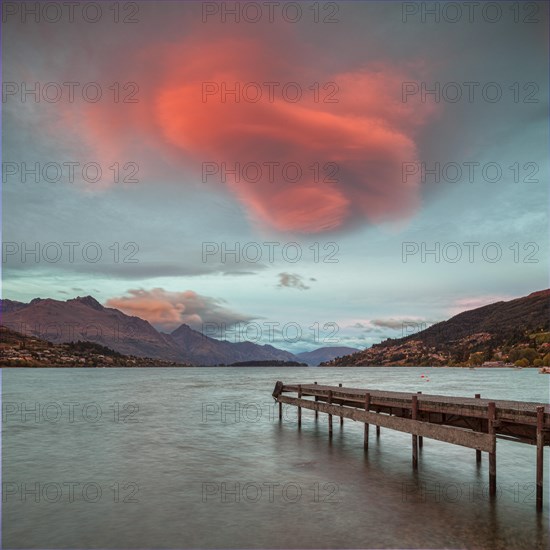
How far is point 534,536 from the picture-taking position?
1553 cm

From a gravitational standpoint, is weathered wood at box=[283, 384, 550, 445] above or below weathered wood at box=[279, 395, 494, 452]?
above

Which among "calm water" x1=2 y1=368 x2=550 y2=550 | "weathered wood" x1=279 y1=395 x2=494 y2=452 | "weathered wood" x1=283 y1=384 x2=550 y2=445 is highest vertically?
"weathered wood" x1=283 y1=384 x2=550 y2=445

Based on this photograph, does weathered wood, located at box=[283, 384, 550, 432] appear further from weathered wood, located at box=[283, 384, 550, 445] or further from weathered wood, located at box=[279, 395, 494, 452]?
weathered wood, located at box=[279, 395, 494, 452]

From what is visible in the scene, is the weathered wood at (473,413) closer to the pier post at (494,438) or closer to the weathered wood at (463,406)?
the weathered wood at (463,406)

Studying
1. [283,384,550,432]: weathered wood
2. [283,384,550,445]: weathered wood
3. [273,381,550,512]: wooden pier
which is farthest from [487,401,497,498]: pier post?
[283,384,550,432]: weathered wood

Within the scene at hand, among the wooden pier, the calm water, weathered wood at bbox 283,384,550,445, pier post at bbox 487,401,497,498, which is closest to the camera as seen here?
the calm water

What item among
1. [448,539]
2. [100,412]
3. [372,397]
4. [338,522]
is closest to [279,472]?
[372,397]

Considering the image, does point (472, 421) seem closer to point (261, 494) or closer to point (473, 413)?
point (473, 413)

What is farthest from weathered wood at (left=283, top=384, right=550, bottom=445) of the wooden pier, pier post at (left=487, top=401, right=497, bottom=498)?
pier post at (left=487, top=401, right=497, bottom=498)

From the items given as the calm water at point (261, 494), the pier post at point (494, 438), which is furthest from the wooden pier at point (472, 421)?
the calm water at point (261, 494)

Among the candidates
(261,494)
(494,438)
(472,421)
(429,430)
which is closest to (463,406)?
(472,421)

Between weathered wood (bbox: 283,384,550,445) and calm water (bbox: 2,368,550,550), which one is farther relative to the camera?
weathered wood (bbox: 283,384,550,445)

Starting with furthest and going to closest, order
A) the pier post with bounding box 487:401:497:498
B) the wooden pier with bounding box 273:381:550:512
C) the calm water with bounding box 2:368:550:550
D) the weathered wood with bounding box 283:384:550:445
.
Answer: the pier post with bounding box 487:401:497:498
the weathered wood with bounding box 283:384:550:445
the wooden pier with bounding box 273:381:550:512
the calm water with bounding box 2:368:550:550

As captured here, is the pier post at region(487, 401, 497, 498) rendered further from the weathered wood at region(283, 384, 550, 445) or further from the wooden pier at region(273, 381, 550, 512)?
the weathered wood at region(283, 384, 550, 445)
